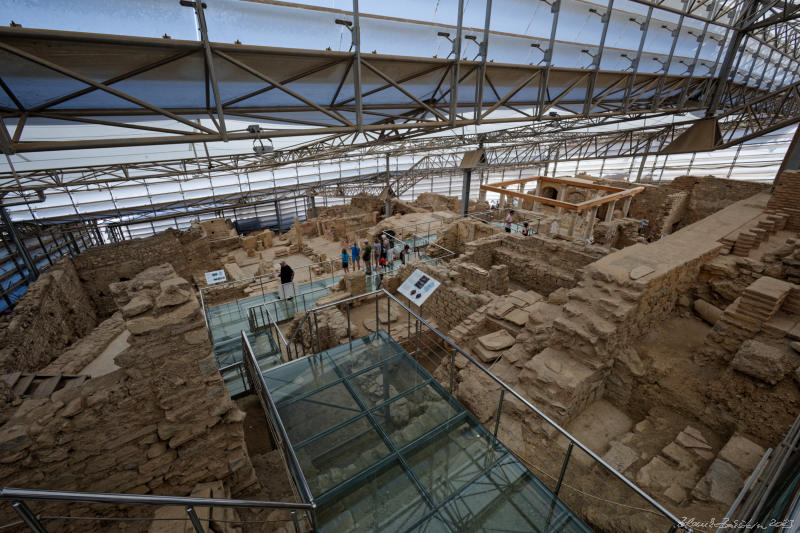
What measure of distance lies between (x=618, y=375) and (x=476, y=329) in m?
2.63

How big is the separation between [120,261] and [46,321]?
4.55 meters

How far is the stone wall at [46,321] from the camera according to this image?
6734 millimetres

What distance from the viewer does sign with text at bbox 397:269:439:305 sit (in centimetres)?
492

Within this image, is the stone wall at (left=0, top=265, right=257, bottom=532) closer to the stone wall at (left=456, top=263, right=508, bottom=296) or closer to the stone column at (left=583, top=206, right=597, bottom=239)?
the stone wall at (left=456, top=263, right=508, bottom=296)

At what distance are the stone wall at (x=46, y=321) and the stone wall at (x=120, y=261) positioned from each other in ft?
1.23

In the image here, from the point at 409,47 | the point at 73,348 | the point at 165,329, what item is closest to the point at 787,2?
the point at 409,47

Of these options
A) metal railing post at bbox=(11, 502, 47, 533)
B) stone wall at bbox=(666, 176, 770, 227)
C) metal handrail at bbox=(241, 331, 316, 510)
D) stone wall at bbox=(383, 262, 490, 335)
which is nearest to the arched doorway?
stone wall at bbox=(666, 176, 770, 227)

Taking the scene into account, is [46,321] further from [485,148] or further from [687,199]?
[687,199]

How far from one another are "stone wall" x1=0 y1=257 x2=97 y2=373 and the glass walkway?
6.63m

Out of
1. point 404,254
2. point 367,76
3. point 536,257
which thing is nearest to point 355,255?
point 404,254

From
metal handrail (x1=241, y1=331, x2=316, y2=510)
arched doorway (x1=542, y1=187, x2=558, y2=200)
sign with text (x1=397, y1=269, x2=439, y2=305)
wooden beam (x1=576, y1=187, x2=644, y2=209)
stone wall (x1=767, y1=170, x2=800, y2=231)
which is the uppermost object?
stone wall (x1=767, y1=170, x2=800, y2=231)

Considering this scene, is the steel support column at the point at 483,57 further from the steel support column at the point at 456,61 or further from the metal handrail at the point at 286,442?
the metal handrail at the point at 286,442

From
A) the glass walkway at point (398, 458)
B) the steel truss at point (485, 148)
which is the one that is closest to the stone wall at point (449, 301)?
the glass walkway at point (398, 458)

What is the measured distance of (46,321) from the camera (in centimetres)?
848
